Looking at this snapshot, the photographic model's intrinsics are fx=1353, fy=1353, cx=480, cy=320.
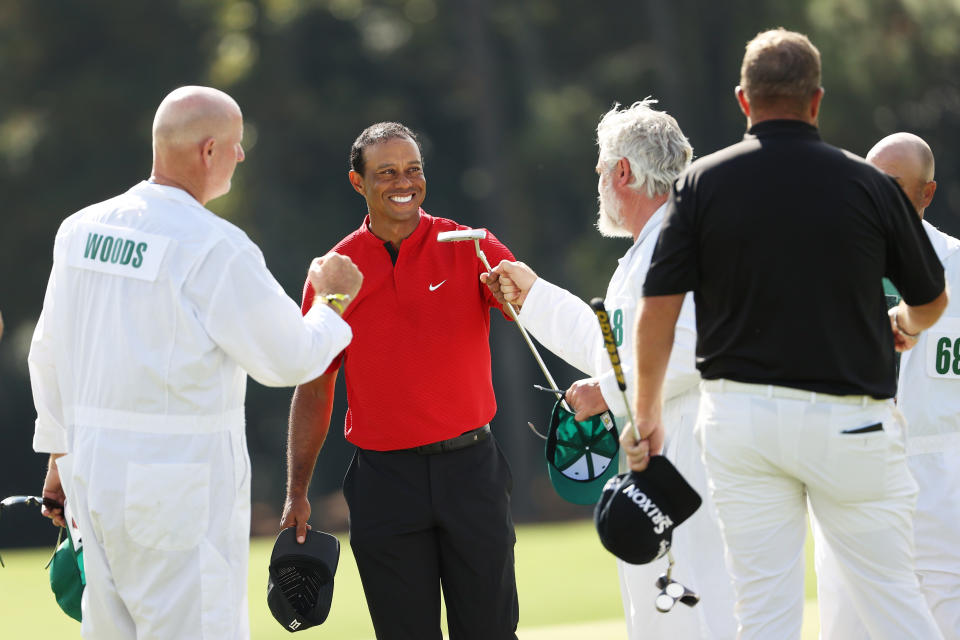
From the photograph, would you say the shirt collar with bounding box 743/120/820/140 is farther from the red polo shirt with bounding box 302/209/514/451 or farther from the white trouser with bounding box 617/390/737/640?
the red polo shirt with bounding box 302/209/514/451

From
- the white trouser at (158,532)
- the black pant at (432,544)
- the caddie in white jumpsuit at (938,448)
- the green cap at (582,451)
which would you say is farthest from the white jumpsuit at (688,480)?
the white trouser at (158,532)

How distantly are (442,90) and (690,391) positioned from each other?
19678 mm

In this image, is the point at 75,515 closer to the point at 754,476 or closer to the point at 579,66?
the point at 754,476

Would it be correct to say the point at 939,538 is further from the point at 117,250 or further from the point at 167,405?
the point at 117,250

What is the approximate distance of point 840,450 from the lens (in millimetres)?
3295

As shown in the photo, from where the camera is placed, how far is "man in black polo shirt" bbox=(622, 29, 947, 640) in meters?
3.28

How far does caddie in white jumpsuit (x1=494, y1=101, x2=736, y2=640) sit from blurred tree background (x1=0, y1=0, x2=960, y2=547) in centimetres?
1593

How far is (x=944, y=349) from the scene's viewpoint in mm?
4555

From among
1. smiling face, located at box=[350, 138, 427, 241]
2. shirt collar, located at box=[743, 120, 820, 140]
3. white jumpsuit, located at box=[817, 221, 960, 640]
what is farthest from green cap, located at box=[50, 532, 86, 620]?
white jumpsuit, located at box=[817, 221, 960, 640]

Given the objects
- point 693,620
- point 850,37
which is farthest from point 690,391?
point 850,37

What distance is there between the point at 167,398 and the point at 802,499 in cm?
169

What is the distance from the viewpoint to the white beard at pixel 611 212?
4.32 meters

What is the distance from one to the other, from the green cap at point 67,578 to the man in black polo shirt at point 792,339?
179 cm

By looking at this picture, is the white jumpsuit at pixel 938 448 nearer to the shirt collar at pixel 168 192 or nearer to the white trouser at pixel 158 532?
the white trouser at pixel 158 532
